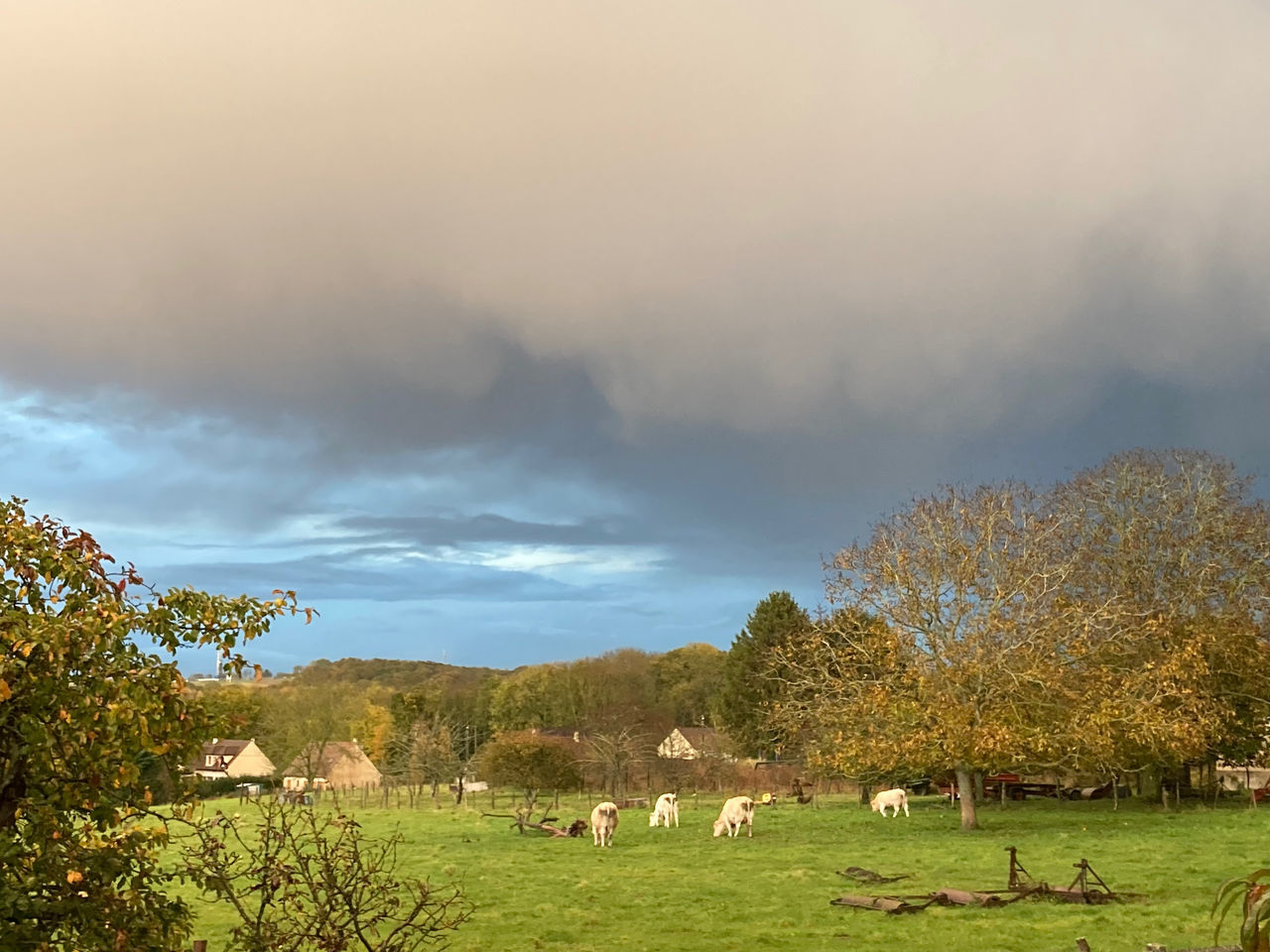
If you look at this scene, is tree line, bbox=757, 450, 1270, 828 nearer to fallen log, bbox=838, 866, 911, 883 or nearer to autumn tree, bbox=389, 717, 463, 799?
fallen log, bbox=838, 866, 911, 883

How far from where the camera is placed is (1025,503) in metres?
35.8

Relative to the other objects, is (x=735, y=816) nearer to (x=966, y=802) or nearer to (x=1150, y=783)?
(x=966, y=802)

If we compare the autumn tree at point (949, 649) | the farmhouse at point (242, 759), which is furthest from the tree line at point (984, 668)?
the farmhouse at point (242, 759)

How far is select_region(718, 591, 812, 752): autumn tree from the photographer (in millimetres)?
68125

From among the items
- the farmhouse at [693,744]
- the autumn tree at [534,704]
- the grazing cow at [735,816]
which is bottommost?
the grazing cow at [735,816]

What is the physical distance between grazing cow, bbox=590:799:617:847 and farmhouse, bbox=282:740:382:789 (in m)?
40.3

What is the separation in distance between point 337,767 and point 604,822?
53.3 meters

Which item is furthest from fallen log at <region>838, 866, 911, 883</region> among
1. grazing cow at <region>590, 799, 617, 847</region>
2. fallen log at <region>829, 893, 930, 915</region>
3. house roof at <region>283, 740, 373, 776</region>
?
house roof at <region>283, 740, 373, 776</region>

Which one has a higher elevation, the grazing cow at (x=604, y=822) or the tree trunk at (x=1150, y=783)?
the tree trunk at (x=1150, y=783)

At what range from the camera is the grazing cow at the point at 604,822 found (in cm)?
3011

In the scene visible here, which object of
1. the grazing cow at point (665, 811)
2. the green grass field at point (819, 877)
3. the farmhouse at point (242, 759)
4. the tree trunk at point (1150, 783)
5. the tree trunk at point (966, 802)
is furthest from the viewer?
the farmhouse at point (242, 759)

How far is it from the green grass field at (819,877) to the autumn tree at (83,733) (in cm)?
977

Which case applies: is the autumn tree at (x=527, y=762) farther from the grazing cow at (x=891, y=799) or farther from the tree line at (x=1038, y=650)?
the grazing cow at (x=891, y=799)

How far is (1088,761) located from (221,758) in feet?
244
